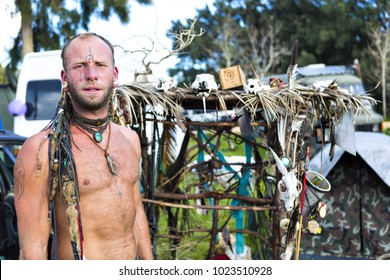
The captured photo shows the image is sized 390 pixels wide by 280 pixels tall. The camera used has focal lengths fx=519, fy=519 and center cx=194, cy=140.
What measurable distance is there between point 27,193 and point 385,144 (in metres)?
5.03

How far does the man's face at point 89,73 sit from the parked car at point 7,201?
2409mm

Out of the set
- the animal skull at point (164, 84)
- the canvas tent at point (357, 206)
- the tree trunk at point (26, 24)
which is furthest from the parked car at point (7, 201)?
the tree trunk at point (26, 24)

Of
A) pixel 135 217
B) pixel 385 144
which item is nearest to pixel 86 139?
pixel 135 217

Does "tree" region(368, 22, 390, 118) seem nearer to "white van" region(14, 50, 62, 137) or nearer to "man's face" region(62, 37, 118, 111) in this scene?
"white van" region(14, 50, 62, 137)

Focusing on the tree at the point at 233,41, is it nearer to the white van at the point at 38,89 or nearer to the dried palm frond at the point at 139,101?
the white van at the point at 38,89

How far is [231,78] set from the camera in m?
4.44

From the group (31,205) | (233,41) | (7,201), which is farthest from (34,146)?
(233,41)

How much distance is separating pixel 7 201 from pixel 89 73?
3069 mm

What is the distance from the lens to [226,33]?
93.8 ft

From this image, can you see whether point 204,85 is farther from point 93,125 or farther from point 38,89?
point 38,89

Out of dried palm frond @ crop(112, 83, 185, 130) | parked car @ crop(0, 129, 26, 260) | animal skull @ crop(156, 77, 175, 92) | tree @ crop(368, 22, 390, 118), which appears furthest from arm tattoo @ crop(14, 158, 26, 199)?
tree @ crop(368, 22, 390, 118)

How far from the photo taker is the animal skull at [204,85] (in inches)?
169

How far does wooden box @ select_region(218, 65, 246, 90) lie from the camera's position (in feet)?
→ 14.5
